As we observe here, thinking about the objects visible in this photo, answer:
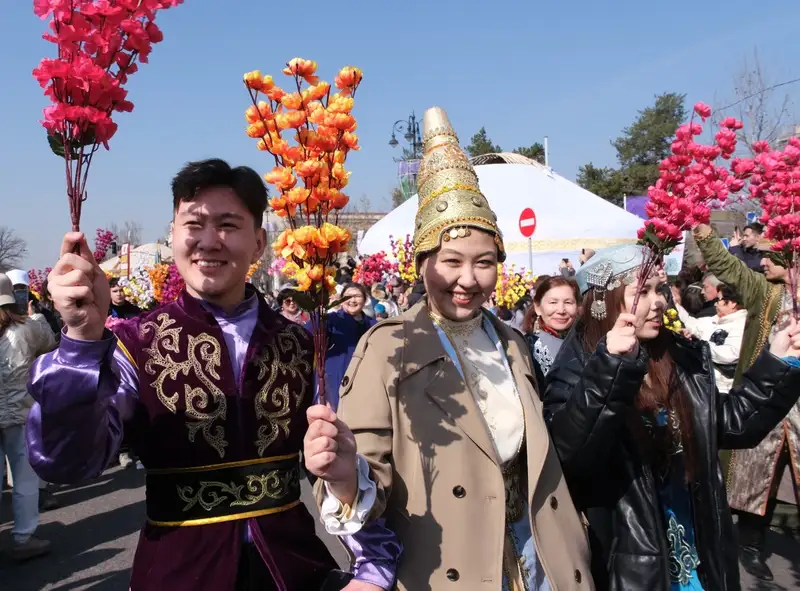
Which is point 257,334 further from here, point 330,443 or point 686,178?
point 686,178

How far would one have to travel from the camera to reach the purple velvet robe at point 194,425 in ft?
5.29

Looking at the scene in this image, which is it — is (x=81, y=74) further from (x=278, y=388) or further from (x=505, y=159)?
(x=505, y=159)

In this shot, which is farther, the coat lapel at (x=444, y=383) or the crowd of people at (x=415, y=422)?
the coat lapel at (x=444, y=383)

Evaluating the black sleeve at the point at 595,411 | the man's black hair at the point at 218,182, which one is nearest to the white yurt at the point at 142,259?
the man's black hair at the point at 218,182

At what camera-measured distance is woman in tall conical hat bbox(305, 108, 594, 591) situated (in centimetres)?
182

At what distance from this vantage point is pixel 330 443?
157cm

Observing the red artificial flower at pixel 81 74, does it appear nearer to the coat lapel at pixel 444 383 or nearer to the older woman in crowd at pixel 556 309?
the coat lapel at pixel 444 383

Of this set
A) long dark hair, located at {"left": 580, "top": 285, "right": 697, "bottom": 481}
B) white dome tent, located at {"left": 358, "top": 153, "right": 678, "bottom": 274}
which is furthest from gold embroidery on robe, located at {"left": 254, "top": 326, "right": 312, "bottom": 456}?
white dome tent, located at {"left": 358, "top": 153, "right": 678, "bottom": 274}

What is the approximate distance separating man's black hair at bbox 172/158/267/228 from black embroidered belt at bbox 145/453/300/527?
0.79m

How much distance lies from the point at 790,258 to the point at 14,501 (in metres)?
5.62

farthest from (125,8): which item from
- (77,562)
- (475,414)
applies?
(77,562)

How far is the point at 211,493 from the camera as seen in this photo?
187cm

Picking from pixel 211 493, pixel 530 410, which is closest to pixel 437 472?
pixel 530 410

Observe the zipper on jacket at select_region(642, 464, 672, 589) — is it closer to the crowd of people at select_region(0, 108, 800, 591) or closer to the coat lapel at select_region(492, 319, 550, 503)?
the crowd of people at select_region(0, 108, 800, 591)
